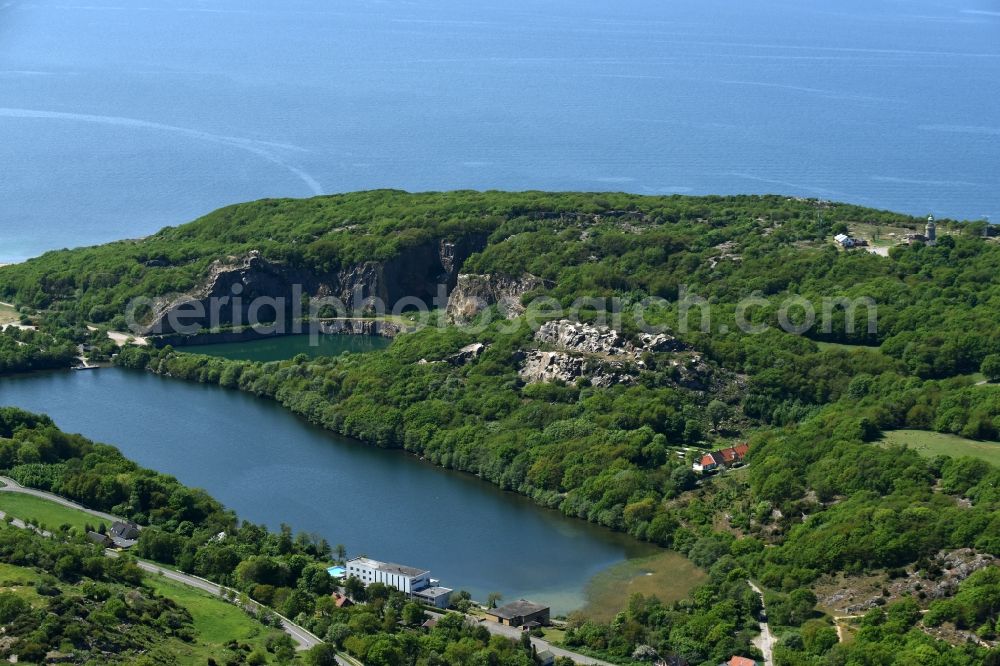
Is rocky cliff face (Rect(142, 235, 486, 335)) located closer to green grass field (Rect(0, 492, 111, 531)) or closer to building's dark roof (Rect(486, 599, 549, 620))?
green grass field (Rect(0, 492, 111, 531))

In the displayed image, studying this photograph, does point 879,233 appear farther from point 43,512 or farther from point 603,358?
point 43,512

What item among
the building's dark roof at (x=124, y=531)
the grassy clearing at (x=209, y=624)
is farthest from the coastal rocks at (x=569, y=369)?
the grassy clearing at (x=209, y=624)

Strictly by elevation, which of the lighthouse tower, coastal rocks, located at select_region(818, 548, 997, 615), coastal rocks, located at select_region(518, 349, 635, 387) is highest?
the lighthouse tower

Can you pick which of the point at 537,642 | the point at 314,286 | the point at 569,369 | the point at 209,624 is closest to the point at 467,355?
the point at 569,369

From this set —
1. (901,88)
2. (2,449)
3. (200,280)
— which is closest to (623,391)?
(2,449)

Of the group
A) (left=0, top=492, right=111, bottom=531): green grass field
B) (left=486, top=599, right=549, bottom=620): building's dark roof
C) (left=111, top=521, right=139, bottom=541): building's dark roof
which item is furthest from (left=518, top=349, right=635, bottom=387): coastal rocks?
(left=0, top=492, right=111, bottom=531): green grass field

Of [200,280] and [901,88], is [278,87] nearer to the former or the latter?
[901,88]
